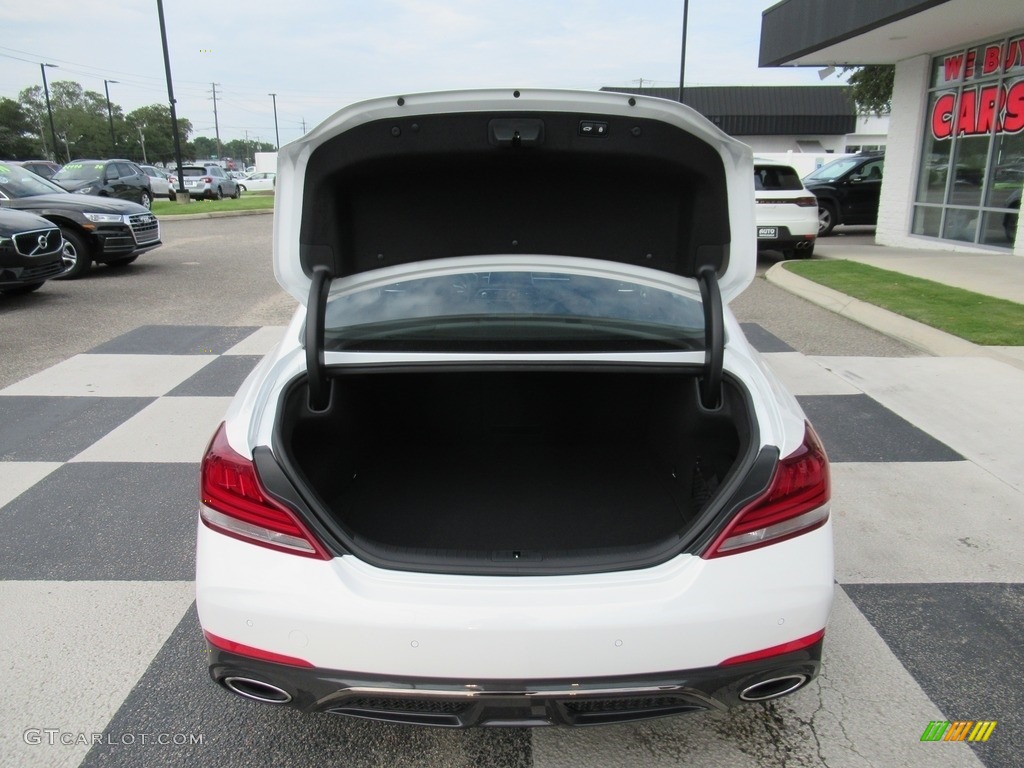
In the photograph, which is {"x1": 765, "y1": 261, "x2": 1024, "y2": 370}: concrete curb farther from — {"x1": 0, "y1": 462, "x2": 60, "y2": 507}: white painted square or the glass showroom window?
{"x1": 0, "y1": 462, "x2": 60, "y2": 507}: white painted square

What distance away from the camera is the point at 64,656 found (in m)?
2.53

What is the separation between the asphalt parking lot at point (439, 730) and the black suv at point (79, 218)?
4.58 m

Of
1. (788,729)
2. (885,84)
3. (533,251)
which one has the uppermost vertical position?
(885,84)

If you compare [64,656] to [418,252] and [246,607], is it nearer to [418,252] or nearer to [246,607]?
[246,607]

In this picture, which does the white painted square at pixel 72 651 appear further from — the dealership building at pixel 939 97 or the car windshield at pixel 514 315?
the dealership building at pixel 939 97

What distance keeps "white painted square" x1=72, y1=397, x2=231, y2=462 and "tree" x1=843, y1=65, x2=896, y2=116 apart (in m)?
18.6

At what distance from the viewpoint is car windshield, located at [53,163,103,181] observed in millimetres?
18398

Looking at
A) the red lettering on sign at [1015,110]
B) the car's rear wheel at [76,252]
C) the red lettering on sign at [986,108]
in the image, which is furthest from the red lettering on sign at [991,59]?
the car's rear wheel at [76,252]

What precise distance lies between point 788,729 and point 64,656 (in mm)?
2383

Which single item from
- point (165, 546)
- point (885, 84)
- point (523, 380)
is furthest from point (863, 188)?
point (165, 546)

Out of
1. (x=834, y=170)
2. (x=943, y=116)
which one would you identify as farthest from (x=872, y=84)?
(x=943, y=116)

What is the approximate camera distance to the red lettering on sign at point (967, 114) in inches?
469

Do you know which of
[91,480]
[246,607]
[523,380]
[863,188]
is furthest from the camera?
[863,188]

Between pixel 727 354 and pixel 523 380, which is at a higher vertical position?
pixel 727 354
